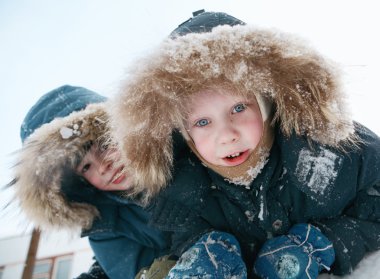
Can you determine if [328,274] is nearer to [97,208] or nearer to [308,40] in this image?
[308,40]

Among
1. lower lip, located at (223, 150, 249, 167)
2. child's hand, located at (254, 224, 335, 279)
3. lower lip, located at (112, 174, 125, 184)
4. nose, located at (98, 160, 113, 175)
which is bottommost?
lower lip, located at (112, 174, 125, 184)

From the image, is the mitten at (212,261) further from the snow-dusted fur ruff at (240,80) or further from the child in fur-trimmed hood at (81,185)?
the child in fur-trimmed hood at (81,185)

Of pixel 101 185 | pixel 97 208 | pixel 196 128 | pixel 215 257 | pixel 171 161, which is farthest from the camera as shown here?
pixel 97 208

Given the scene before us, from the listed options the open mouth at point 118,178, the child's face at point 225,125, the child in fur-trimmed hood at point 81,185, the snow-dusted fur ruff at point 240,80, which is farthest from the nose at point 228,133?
the open mouth at point 118,178

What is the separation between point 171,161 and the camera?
1273 millimetres

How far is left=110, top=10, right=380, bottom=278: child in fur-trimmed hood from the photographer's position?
1.04 m

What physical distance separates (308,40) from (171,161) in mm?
652

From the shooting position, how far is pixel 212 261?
1.01 meters

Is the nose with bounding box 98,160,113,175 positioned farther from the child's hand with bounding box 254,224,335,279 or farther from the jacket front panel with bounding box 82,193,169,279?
the child's hand with bounding box 254,224,335,279

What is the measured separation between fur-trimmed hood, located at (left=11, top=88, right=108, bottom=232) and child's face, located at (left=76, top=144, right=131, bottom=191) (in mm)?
49

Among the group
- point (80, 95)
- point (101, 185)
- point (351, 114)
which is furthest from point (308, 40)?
point (80, 95)

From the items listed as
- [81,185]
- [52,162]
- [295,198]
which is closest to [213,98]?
[295,198]

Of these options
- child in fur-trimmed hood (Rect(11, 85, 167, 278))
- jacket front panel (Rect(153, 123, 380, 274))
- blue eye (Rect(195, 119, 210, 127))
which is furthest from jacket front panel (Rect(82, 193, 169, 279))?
blue eye (Rect(195, 119, 210, 127))

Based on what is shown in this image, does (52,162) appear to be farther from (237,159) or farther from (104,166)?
(237,159)
